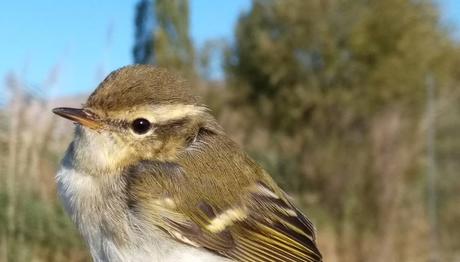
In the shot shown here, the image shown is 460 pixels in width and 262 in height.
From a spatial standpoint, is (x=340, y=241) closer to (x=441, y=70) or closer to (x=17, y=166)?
(x=17, y=166)

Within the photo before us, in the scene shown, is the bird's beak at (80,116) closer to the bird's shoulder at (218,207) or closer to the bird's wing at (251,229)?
the bird's shoulder at (218,207)

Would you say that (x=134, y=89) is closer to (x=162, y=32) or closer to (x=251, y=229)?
(x=251, y=229)

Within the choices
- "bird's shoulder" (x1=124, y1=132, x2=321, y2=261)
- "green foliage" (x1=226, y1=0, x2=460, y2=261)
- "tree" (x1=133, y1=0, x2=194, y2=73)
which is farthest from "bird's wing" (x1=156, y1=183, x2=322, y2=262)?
"green foliage" (x1=226, y1=0, x2=460, y2=261)

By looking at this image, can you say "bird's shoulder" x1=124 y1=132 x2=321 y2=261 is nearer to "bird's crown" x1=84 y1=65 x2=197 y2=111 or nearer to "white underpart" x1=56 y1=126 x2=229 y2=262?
"white underpart" x1=56 y1=126 x2=229 y2=262

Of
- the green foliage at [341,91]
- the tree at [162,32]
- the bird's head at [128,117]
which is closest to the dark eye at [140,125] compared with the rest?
the bird's head at [128,117]

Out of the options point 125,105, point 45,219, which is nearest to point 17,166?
point 45,219

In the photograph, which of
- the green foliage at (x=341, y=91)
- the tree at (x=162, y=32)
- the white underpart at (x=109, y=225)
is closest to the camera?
the white underpart at (x=109, y=225)

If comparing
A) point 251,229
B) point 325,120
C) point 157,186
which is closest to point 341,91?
point 325,120

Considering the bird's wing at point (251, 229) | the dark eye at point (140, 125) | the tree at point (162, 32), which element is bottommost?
the bird's wing at point (251, 229)
